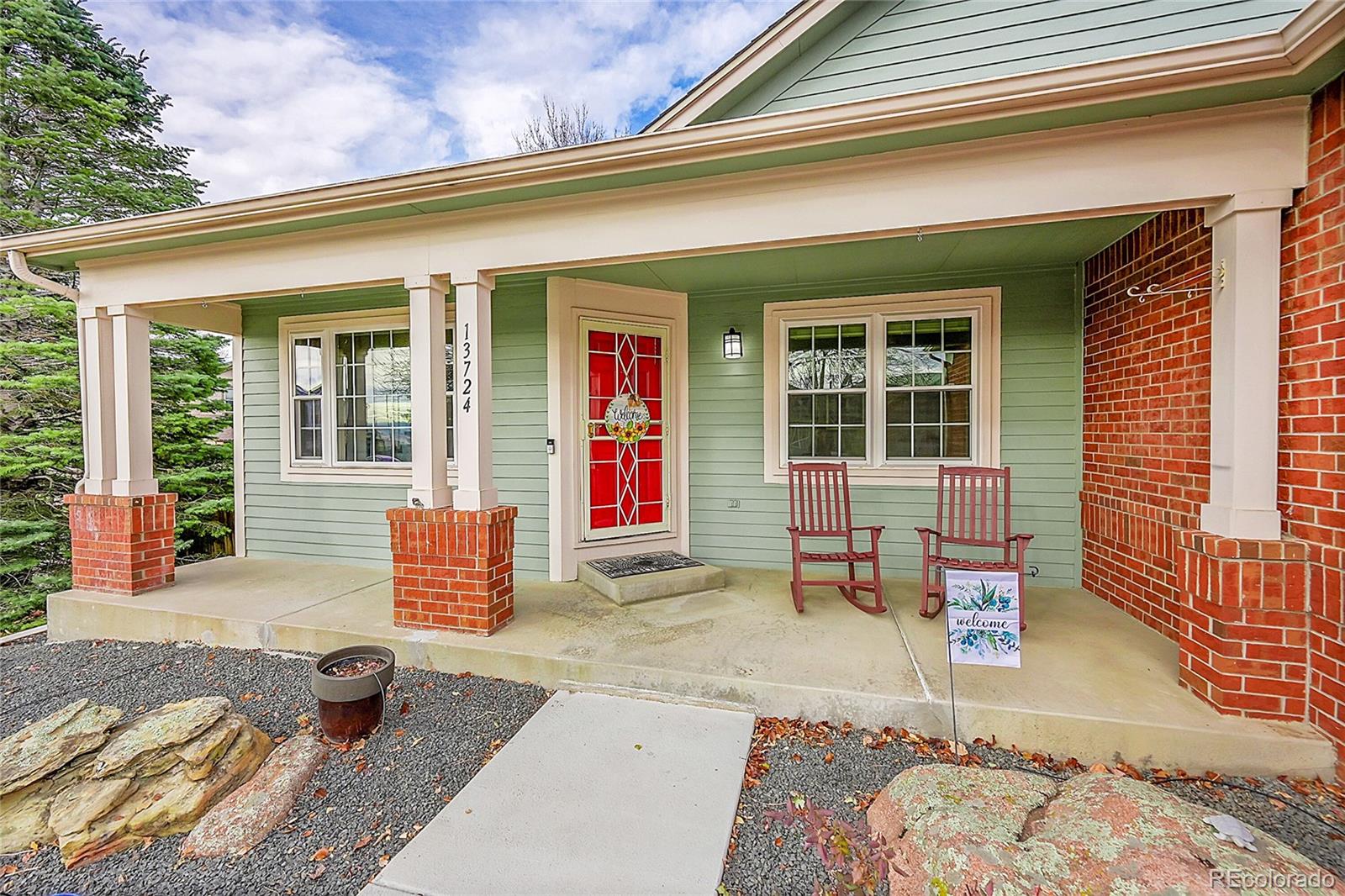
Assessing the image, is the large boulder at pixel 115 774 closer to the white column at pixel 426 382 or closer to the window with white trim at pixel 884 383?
the white column at pixel 426 382

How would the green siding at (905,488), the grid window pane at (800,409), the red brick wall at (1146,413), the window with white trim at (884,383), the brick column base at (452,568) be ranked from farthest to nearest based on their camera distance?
the grid window pane at (800,409) < the window with white trim at (884,383) < the green siding at (905,488) < the brick column base at (452,568) < the red brick wall at (1146,413)

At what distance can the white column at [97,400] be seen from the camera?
3885 millimetres

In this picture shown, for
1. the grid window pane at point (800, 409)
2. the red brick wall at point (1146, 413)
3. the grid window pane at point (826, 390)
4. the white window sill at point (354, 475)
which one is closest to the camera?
the red brick wall at point (1146, 413)

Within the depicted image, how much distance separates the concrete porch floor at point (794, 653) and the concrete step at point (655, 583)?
80 mm

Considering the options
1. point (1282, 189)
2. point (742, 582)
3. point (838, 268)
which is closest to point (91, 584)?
point (742, 582)

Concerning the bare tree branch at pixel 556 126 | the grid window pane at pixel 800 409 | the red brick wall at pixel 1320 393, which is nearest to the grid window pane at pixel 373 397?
the grid window pane at pixel 800 409

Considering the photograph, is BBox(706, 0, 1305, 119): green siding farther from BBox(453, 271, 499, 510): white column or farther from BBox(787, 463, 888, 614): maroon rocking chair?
BBox(787, 463, 888, 614): maroon rocking chair

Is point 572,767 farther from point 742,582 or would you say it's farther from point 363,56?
point 363,56

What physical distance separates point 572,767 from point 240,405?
5.12 meters

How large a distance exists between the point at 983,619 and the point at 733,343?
2.85 m

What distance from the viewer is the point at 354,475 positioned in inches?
191

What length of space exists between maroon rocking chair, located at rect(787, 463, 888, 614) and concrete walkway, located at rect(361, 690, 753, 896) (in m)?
1.28

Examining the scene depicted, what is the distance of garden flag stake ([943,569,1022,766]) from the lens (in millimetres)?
2166

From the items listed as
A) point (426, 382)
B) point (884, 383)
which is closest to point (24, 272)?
point (426, 382)
